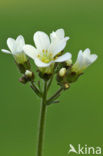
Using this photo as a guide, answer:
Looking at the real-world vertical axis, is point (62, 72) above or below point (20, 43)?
below

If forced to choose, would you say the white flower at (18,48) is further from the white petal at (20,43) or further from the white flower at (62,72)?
the white flower at (62,72)

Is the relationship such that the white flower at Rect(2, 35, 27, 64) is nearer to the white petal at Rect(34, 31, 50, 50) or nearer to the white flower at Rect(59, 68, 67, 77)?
the white petal at Rect(34, 31, 50, 50)

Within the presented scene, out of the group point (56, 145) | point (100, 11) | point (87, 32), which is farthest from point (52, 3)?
point (56, 145)

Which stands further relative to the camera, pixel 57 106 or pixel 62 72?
pixel 57 106

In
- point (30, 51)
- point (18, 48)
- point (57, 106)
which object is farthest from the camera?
point (57, 106)

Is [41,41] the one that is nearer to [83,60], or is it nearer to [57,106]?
[83,60]

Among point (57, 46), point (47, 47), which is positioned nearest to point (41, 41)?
point (47, 47)

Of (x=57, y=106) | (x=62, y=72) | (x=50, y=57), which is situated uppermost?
(x=57, y=106)
